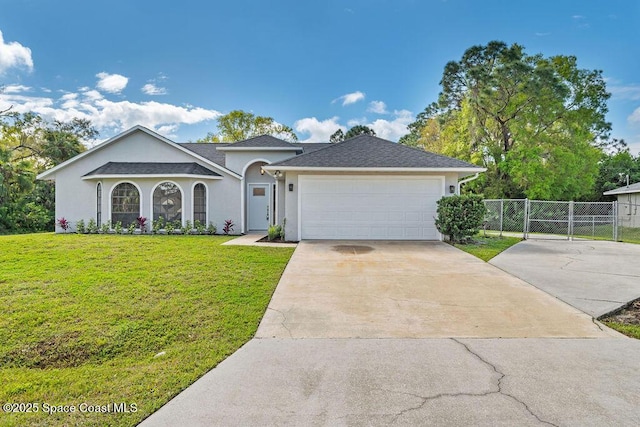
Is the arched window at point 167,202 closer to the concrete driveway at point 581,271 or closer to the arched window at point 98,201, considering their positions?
the arched window at point 98,201

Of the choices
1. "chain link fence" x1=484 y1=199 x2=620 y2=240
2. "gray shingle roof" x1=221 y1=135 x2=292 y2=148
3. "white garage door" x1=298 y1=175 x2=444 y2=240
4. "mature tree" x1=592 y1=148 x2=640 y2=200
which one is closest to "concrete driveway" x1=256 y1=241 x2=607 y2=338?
"white garage door" x1=298 y1=175 x2=444 y2=240

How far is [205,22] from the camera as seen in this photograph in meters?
14.4

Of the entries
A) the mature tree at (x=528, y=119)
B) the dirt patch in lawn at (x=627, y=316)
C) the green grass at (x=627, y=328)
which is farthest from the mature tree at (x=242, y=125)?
the green grass at (x=627, y=328)

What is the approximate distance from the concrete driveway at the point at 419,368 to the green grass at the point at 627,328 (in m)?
0.17

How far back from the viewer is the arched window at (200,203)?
14516 millimetres

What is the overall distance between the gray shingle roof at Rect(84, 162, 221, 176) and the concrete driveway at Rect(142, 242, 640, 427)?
10.1 metres

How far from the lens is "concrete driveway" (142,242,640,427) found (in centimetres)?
248

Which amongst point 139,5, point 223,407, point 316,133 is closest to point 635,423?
point 223,407

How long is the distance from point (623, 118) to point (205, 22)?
29850mm

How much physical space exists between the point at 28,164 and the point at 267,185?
624 inches

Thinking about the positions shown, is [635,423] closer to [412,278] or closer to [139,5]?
[412,278]

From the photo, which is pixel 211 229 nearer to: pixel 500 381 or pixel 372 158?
pixel 372 158

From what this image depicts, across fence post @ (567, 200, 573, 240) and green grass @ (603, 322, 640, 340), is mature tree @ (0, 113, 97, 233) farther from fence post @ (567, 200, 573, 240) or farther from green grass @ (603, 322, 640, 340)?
fence post @ (567, 200, 573, 240)

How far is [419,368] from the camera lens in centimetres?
317
